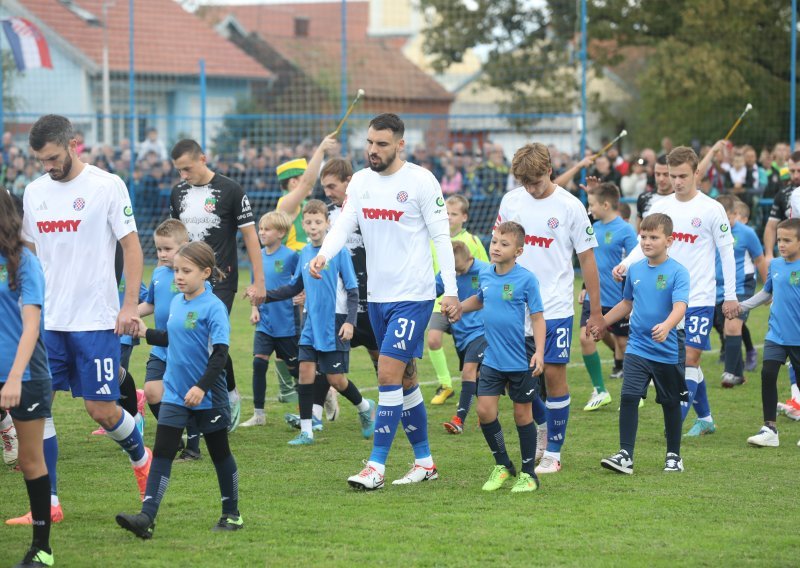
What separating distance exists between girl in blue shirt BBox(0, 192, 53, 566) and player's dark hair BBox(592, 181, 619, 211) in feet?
20.5

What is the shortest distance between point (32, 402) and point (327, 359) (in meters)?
3.39

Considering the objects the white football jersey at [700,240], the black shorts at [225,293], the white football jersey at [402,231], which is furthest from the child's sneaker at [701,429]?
the black shorts at [225,293]

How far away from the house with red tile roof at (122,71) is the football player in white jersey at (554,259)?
15520 mm

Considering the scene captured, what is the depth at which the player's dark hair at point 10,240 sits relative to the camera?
5281 mm

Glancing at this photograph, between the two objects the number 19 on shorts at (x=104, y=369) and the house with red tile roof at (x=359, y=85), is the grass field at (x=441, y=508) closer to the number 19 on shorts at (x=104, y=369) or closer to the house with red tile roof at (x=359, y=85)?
the number 19 on shorts at (x=104, y=369)

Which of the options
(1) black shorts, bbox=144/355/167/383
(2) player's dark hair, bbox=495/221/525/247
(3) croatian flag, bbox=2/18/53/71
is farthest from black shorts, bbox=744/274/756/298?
(3) croatian flag, bbox=2/18/53/71

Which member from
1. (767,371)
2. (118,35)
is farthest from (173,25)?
(767,371)

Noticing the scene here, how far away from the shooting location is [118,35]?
1018 inches

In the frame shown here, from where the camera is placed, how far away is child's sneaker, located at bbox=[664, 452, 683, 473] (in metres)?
7.38

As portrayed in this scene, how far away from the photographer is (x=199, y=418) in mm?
5934

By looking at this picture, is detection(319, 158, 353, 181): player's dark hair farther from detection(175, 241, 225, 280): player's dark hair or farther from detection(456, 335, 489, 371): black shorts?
detection(175, 241, 225, 280): player's dark hair

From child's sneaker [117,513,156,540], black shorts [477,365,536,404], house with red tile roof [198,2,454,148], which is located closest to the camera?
child's sneaker [117,513,156,540]

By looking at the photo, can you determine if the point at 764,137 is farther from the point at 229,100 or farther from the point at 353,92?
the point at 229,100

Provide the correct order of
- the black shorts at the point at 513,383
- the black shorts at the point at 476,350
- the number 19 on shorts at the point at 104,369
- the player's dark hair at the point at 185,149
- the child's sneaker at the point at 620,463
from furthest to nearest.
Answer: the black shorts at the point at 476,350, the player's dark hair at the point at 185,149, the child's sneaker at the point at 620,463, the black shorts at the point at 513,383, the number 19 on shorts at the point at 104,369
